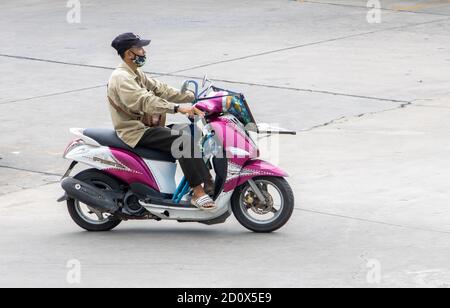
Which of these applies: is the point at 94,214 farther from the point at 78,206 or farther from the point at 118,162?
the point at 118,162

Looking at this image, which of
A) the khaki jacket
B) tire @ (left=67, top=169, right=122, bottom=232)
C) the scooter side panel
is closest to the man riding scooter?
the khaki jacket

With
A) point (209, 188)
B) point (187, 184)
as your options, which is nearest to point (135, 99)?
point (187, 184)

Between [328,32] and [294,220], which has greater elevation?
[328,32]

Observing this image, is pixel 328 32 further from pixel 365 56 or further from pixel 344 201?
pixel 344 201

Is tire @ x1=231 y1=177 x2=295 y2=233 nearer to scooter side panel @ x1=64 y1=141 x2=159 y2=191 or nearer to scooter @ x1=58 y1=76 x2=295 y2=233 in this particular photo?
scooter @ x1=58 y1=76 x2=295 y2=233

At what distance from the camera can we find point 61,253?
30.7 feet

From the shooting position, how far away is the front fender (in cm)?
962

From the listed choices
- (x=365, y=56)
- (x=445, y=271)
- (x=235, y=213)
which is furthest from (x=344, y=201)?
(x=365, y=56)

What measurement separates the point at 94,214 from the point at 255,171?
1494mm

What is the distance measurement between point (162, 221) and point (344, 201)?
1.66 meters

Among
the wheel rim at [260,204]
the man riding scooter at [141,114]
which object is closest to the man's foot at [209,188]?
the man riding scooter at [141,114]

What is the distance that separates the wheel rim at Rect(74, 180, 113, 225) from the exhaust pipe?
0.41 ft

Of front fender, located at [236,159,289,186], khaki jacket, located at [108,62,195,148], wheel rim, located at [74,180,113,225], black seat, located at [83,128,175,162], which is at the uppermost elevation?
khaki jacket, located at [108,62,195,148]
